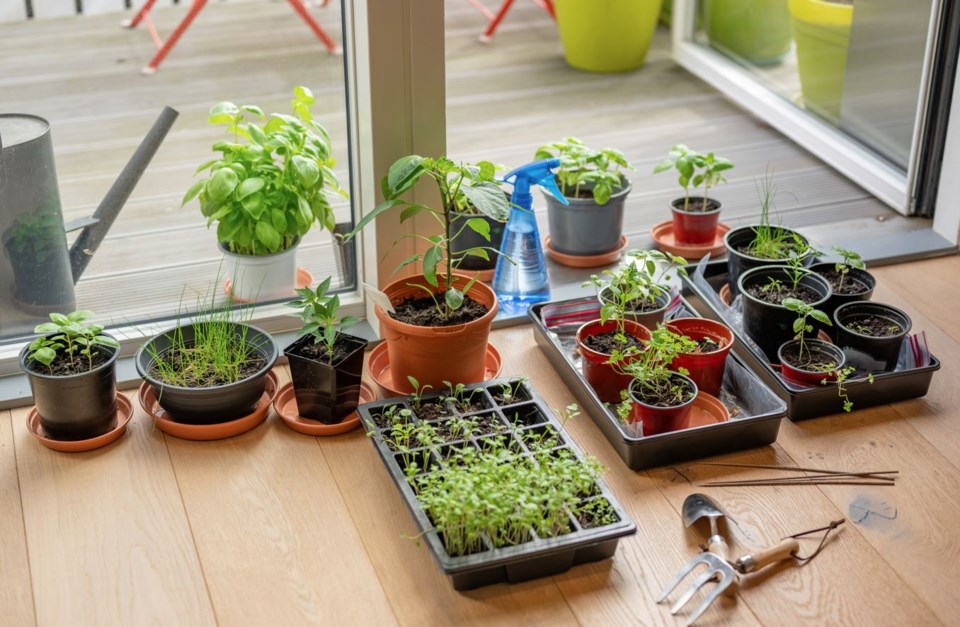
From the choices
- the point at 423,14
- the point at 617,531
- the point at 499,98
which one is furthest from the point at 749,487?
the point at 499,98

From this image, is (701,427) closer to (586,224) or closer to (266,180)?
(586,224)

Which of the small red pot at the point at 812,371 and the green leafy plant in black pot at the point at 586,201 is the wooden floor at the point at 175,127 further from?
the small red pot at the point at 812,371

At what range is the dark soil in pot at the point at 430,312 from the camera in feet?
8.30

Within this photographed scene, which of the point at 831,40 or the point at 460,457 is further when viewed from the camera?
the point at 831,40

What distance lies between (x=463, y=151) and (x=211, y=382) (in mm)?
1638

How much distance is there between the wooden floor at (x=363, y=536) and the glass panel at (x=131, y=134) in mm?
408

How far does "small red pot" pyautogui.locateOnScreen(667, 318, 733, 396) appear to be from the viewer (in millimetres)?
2551

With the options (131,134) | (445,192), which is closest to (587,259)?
(445,192)

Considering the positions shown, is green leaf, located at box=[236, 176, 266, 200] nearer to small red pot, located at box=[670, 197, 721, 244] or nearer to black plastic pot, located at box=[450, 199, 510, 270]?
black plastic pot, located at box=[450, 199, 510, 270]

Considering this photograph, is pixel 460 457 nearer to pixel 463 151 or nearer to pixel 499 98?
pixel 463 151

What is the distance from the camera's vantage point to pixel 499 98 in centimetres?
431

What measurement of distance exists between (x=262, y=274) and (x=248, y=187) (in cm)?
30

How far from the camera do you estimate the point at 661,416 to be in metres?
2.40

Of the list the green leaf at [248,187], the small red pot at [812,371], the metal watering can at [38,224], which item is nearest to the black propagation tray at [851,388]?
the small red pot at [812,371]
